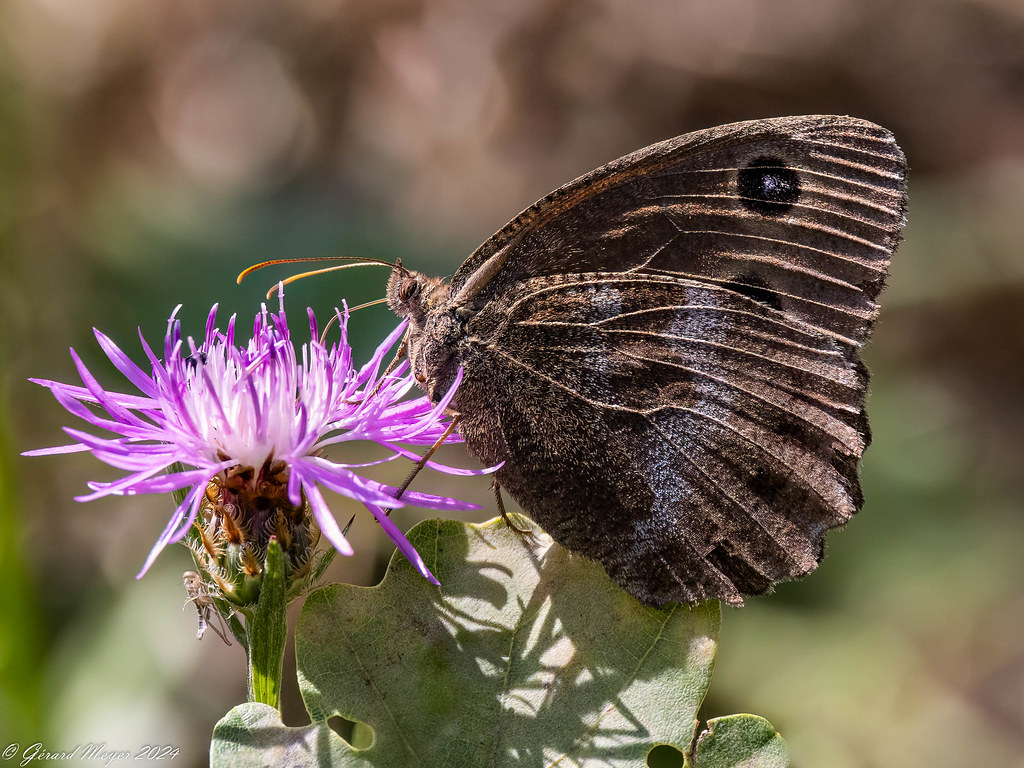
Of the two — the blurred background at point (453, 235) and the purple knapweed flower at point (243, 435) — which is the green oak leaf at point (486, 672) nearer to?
the purple knapweed flower at point (243, 435)

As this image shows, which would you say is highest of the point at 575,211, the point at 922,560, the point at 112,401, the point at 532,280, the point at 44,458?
the point at 575,211

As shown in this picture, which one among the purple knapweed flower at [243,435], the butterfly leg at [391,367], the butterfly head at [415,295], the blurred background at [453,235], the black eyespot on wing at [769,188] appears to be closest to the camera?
the purple knapweed flower at [243,435]

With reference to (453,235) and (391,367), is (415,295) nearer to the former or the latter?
(391,367)

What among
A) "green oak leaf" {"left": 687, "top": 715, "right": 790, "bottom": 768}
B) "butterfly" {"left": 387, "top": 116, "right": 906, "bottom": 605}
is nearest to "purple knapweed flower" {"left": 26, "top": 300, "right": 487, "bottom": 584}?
"butterfly" {"left": 387, "top": 116, "right": 906, "bottom": 605}

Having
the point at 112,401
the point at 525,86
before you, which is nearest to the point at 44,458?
the point at 112,401

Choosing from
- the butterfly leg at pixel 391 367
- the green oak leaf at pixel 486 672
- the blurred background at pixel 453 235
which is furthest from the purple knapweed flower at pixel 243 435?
the blurred background at pixel 453 235

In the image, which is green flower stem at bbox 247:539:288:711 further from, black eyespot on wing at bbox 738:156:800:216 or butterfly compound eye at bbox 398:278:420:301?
black eyespot on wing at bbox 738:156:800:216

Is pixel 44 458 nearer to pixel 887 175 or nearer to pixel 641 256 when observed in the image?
pixel 641 256
